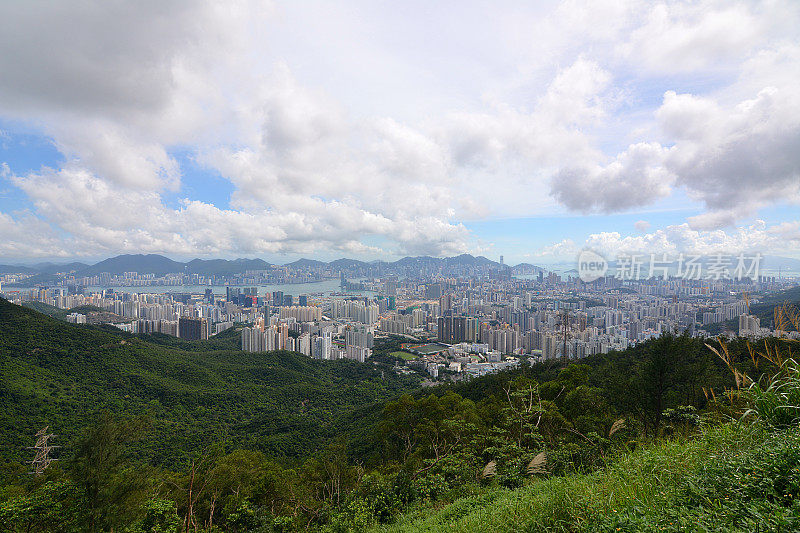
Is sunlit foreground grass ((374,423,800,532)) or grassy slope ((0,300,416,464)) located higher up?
sunlit foreground grass ((374,423,800,532))

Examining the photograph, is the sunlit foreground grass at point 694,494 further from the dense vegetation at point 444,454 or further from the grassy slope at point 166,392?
the grassy slope at point 166,392

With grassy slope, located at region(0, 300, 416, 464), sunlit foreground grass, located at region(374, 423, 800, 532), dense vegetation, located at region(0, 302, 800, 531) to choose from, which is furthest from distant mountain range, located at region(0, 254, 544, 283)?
sunlit foreground grass, located at region(374, 423, 800, 532)

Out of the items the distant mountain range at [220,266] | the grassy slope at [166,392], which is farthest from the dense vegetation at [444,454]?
the distant mountain range at [220,266]

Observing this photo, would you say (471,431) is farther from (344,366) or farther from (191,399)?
(344,366)

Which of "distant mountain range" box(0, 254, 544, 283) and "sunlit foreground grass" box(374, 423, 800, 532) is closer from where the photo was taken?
"sunlit foreground grass" box(374, 423, 800, 532)

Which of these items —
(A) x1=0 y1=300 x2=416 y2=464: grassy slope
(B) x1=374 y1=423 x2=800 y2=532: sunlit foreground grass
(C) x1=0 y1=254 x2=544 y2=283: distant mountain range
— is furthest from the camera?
(C) x1=0 y1=254 x2=544 y2=283: distant mountain range

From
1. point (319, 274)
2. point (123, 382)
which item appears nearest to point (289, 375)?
point (123, 382)

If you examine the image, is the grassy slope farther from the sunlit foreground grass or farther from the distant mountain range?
the distant mountain range
